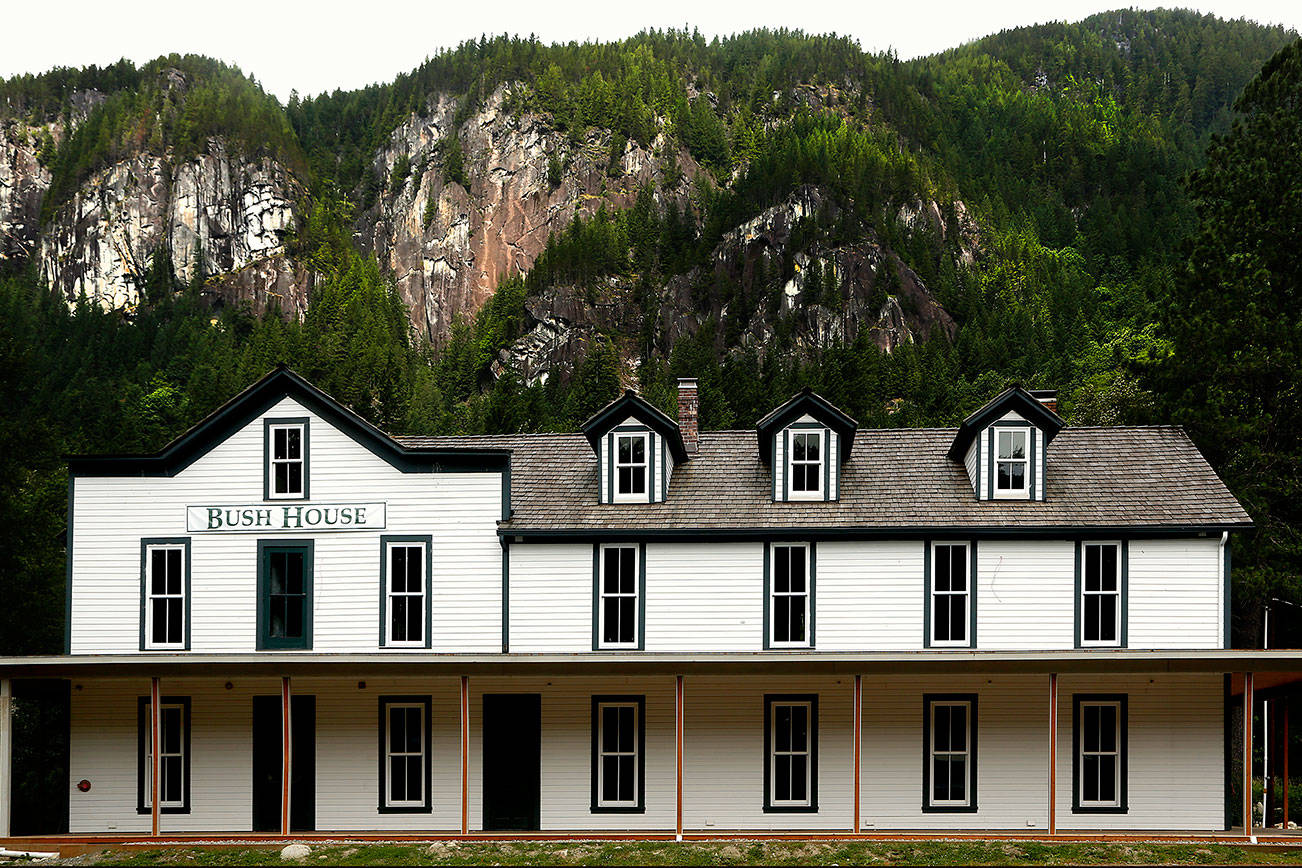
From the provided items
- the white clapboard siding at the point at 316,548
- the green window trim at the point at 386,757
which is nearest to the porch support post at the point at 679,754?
the white clapboard siding at the point at 316,548

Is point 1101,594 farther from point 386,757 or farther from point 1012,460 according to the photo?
point 386,757

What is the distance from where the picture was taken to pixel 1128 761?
2320 centimetres

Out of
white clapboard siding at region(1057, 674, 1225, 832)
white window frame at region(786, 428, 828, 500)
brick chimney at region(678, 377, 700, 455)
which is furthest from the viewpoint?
brick chimney at region(678, 377, 700, 455)

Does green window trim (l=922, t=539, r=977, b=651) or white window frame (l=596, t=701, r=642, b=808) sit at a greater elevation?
green window trim (l=922, t=539, r=977, b=651)

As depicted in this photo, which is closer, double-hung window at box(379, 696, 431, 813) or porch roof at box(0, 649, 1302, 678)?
porch roof at box(0, 649, 1302, 678)

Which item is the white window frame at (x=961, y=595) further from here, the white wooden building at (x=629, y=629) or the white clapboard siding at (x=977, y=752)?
the white clapboard siding at (x=977, y=752)

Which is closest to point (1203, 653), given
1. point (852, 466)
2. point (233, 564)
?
point (852, 466)

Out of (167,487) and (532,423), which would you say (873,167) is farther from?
(167,487)

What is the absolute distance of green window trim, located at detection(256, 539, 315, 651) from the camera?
24.1m

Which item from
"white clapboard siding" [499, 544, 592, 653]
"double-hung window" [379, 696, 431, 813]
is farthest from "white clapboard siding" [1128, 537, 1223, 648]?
"double-hung window" [379, 696, 431, 813]

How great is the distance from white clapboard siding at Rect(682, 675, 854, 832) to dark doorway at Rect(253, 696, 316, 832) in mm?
7812

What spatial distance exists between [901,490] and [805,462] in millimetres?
2174

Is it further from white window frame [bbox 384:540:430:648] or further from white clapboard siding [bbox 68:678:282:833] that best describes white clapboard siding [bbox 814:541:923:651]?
white clapboard siding [bbox 68:678:282:833]

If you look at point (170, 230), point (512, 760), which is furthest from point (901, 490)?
point (170, 230)
